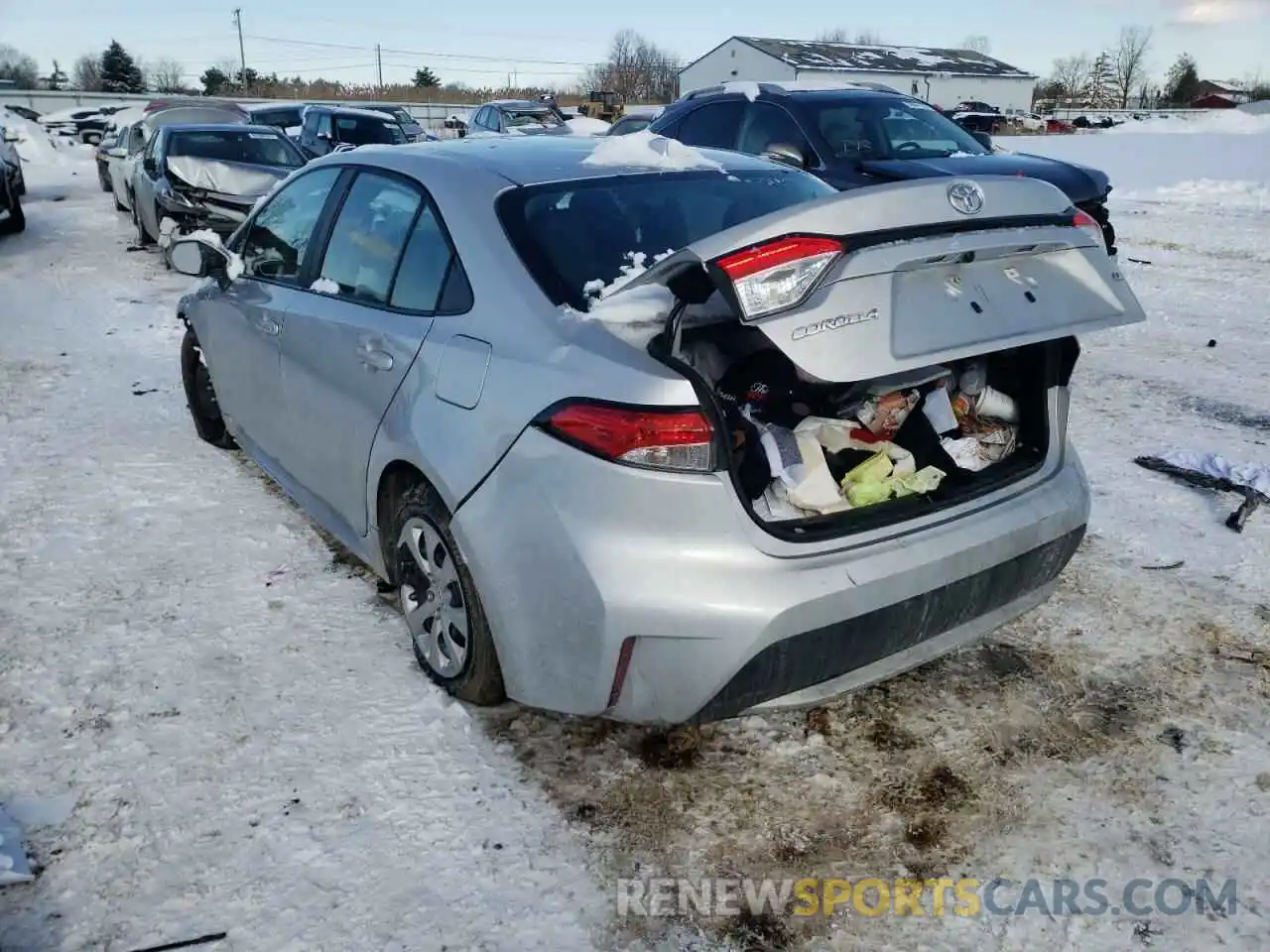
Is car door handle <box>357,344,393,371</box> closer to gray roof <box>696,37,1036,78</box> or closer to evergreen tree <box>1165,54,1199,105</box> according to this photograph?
gray roof <box>696,37,1036,78</box>

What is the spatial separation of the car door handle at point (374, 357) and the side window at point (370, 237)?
17cm

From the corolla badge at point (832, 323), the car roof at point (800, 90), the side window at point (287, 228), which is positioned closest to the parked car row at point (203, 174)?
the car roof at point (800, 90)

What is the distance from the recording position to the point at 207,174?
35.1 ft

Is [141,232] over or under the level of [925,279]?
under

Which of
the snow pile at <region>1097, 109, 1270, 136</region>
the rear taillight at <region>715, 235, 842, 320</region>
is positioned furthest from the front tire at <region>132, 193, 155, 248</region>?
the snow pile at <region>1097, 109, 1270, 136</region>

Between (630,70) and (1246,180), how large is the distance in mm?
77661

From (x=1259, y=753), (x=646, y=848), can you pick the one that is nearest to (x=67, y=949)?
(x=646, y=848)

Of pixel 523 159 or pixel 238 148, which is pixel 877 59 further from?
pixel 523 159

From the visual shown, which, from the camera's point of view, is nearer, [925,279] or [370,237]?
[925,279]

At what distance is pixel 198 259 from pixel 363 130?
13.7 metres

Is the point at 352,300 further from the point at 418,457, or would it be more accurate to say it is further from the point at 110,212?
the point at 110,212

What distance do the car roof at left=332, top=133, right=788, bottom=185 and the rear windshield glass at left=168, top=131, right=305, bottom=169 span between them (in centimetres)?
861

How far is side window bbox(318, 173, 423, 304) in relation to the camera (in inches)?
125

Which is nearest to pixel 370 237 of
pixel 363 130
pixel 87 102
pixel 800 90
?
pixel 800 90
